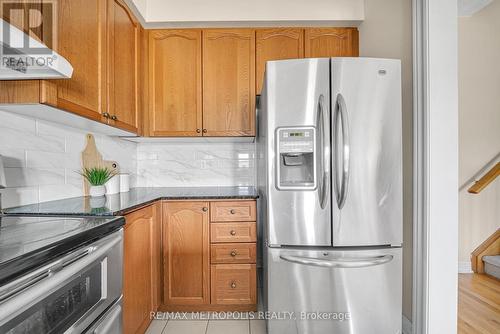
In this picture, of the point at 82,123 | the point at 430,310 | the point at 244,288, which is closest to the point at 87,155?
the point at 82,123

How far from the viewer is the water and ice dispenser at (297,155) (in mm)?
1561

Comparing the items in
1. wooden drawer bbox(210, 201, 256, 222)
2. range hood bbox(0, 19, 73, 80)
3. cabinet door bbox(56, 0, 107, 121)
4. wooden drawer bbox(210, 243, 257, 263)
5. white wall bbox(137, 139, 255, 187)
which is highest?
cabinet door bbox(56, 0, 107, 121)

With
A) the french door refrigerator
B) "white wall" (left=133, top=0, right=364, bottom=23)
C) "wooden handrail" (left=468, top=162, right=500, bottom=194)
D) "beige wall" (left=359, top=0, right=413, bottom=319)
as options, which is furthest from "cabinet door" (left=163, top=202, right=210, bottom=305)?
"wooden handrail" (left=468, top=162, right=500, bottom=194)

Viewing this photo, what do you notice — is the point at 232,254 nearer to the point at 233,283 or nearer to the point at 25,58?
the point at 233,283

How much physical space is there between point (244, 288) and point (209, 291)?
263mm

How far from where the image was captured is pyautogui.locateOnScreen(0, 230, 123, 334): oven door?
0.63 metres

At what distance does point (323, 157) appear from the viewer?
60.5 inches

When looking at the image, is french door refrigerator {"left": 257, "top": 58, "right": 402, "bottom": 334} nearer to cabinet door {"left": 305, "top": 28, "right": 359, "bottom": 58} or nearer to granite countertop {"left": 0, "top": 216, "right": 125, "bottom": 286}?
cabinet door {"left": 305, "top": 28, "right": 359, "bottom": 58}

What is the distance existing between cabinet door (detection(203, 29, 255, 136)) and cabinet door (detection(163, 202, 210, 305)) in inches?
29.5

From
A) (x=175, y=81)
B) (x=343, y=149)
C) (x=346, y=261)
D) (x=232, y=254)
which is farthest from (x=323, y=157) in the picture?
(x=175, y=81)

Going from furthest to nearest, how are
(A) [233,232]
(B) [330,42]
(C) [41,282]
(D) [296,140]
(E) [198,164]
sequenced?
(E) [198,164]
(B) [330,42]
(A) [233,232]
(D) [296,140]
(C) [41,282]

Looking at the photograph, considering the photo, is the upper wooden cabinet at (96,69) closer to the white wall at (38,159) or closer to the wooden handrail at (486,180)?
the white wall at (38,159)

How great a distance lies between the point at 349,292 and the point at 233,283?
844mm

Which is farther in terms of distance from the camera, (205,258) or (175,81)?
(175,81)
